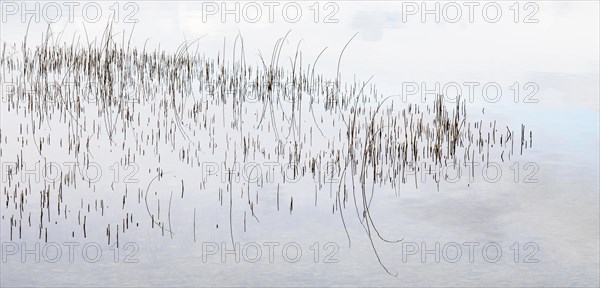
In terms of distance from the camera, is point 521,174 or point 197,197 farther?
point 521,174

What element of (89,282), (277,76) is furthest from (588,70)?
(89,282)

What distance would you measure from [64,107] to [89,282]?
17.8 ft

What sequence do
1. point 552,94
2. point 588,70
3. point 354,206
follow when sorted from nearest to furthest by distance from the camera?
point 354,206
point 552,94
point 588,70

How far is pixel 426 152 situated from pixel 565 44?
27.3ft

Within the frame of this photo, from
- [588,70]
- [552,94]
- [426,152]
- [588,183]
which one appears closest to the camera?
[588,183]

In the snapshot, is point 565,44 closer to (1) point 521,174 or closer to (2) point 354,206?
(1) point 521,174

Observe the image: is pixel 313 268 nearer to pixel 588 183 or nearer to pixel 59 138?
pixel 588 183

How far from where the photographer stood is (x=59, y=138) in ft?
31.5

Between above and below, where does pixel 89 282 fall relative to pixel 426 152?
below

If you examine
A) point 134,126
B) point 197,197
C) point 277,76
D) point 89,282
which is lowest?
point 89,282

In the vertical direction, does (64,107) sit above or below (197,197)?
above

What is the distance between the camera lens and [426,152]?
9.29m

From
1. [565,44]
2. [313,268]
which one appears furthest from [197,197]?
[565,44]

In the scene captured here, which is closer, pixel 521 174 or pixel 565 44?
pixel 521 174
